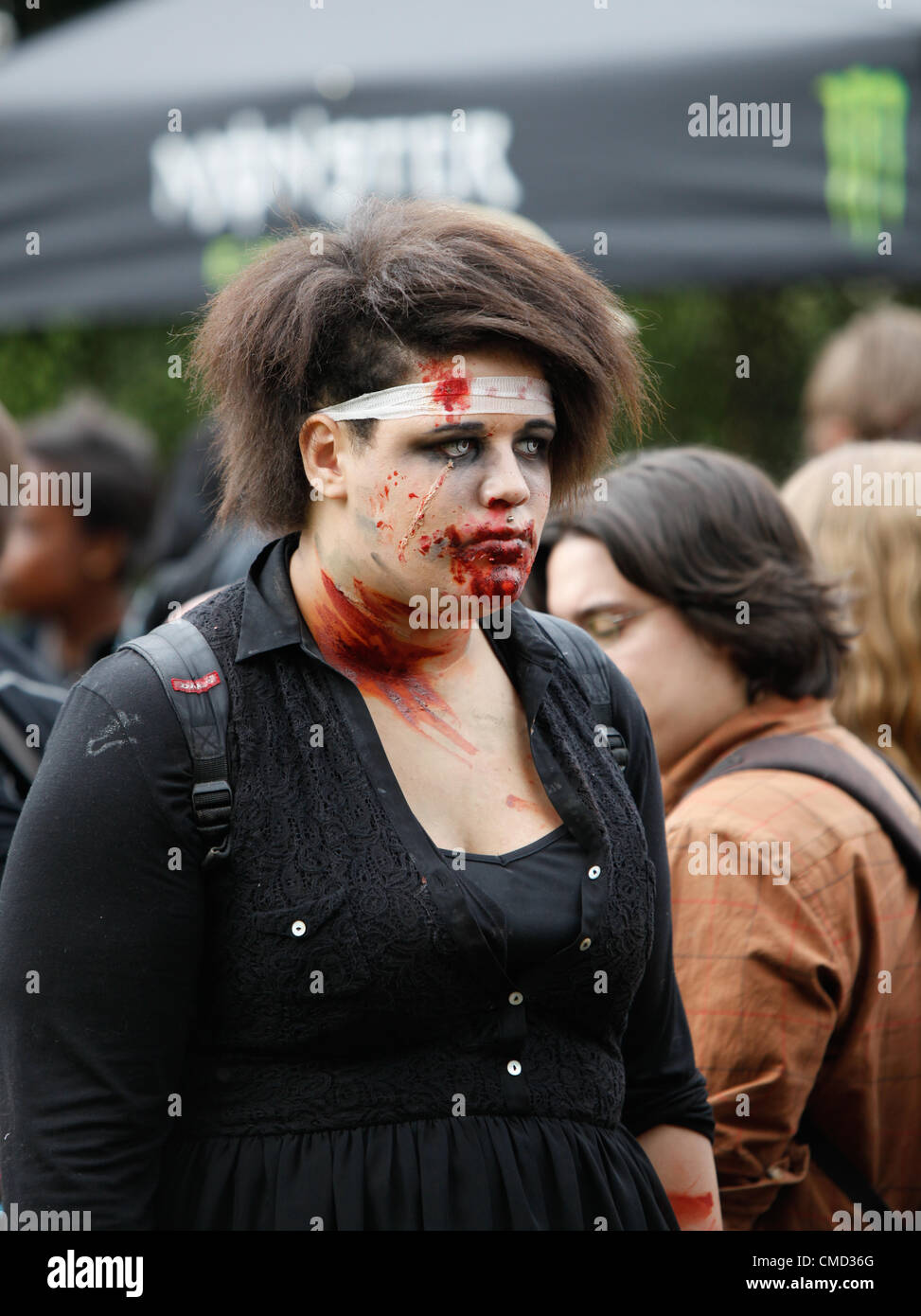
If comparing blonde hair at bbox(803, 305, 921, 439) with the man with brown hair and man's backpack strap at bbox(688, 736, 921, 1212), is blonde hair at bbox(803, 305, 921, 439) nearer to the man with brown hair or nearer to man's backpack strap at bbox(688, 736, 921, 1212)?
the man with brown hair

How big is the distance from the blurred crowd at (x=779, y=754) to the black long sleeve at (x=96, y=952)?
35.2 inches

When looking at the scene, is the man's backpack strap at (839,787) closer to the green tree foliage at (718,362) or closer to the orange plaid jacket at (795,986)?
the orange plaid jacket at (795,986)

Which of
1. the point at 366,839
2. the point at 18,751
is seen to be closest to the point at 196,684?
the point at 366,839

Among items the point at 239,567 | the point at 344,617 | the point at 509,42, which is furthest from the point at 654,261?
the point at 344,617

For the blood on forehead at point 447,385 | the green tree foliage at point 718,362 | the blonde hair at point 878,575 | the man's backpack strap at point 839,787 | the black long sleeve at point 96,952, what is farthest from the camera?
the green tree foliage at point 718,362

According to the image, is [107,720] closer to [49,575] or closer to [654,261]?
[654,261]

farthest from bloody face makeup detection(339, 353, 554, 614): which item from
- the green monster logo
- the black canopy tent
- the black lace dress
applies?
the green monster logo

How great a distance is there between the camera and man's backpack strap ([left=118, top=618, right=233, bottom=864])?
5.59ft

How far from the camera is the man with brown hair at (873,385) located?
4230 millimetres

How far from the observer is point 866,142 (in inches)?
151

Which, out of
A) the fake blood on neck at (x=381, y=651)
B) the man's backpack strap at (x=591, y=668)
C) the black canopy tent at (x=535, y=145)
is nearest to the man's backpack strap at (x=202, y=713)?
the fake blood on neck at (x=381, y=651)

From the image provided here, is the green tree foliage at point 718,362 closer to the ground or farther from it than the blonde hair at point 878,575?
farther from it

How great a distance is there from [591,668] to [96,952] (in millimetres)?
871

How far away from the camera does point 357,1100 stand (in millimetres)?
1750
